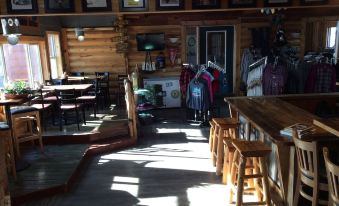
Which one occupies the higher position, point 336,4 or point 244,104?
point 336,4

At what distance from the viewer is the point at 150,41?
8.56m

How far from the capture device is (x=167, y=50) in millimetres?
8766

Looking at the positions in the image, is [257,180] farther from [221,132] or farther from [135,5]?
[135,5]

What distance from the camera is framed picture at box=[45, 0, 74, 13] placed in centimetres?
492

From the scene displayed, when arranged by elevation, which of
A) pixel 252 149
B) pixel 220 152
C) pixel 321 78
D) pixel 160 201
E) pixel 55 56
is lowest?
pixel 160 201

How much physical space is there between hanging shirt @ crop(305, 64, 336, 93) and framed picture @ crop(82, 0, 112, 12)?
3.62 meters

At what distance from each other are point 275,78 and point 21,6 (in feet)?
14.1

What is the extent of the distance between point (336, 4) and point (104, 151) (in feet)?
14.6

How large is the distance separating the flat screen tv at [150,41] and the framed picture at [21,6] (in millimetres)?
3868

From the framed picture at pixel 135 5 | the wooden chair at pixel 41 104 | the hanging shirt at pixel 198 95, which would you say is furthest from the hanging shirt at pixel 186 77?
the wooden chair at pixel 41 104

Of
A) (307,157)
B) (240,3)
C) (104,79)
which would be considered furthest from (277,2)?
(104,79)

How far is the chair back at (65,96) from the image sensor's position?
19.5 ft

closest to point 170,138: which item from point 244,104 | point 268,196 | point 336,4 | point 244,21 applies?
point 244,104

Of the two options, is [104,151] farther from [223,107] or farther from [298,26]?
[298,26]
